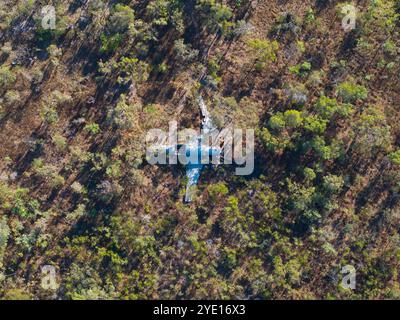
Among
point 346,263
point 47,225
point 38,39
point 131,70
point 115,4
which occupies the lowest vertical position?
point 346,263

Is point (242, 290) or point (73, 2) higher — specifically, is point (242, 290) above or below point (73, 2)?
below

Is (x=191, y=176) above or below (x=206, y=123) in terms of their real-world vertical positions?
below

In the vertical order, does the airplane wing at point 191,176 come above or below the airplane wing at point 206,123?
below

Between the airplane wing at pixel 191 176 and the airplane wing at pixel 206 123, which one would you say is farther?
the airplane wing at pixel 206 123

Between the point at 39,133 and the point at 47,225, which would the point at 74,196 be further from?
the point at 39,133

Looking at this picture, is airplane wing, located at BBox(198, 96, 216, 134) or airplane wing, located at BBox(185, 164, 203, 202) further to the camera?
airplane wing, located at BBox(198, 96, 216, 134)

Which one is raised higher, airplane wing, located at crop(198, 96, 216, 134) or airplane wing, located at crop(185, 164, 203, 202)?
airplane wing, located at crop(198, 96, 216, 134)
